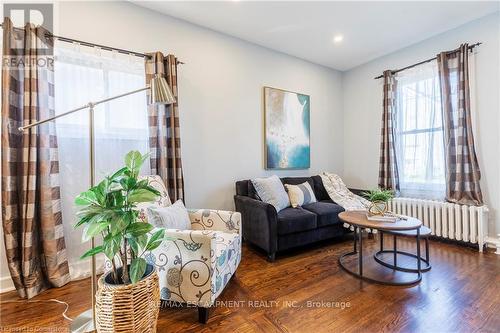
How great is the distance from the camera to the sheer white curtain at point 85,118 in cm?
210

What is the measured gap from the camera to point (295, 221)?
102 inches

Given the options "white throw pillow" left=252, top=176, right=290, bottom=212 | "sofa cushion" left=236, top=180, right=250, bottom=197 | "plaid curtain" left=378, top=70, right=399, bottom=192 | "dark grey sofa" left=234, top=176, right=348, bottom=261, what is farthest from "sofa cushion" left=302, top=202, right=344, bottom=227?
"plaid curtain" left=378, top=70, right=399, bottom=192

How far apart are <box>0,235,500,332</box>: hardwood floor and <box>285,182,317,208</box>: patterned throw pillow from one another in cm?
86

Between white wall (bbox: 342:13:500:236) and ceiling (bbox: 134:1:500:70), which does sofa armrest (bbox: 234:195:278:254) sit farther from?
white wall (bbox: 342:13:500:236)

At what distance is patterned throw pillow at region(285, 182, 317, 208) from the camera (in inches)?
119

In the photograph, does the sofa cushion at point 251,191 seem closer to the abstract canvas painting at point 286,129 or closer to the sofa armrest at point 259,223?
the sofa armrest at point 259,223

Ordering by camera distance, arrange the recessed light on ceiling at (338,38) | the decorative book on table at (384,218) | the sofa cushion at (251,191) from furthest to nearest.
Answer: the recessed light on ceiling at (338,38) < the sofa cushion at (251,191) < the decorative book on table at (384,218)

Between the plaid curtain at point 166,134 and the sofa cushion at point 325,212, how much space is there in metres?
1.58

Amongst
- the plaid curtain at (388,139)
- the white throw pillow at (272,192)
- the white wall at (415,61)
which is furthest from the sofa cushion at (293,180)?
the white wall at (415,61)

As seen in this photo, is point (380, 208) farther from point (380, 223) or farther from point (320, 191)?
point (320, 191)

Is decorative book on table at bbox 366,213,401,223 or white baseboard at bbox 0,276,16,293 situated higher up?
decorative book on table at bbox 366,213,401,223

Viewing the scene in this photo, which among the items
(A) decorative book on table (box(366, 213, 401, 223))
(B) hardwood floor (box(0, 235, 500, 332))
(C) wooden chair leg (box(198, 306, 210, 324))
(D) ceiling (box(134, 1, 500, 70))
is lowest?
(B) hardwood floor (box(0, 235, 500, 332))

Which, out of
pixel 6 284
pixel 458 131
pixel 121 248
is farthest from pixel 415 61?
pixel 6 284

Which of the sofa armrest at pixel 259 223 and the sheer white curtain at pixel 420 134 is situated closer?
the sofa armrest at pixel 259 223
